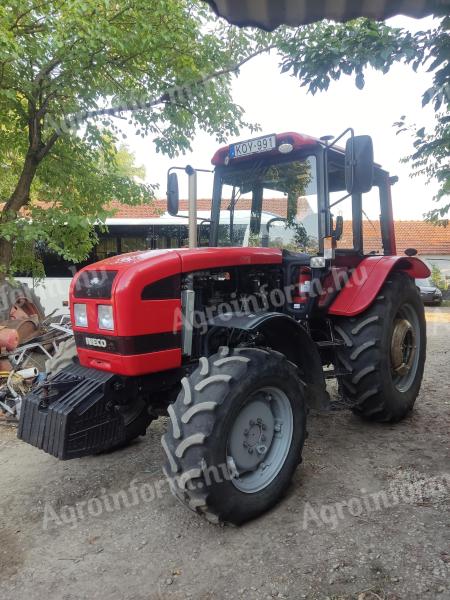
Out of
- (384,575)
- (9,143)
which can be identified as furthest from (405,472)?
(9,143)

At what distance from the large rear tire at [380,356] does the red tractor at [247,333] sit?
0.02 metres

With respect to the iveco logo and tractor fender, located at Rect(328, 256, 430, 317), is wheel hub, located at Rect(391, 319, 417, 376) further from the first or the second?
the iveco logo

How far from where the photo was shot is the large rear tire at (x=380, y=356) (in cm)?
Answer: 369

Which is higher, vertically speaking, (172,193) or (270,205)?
(172,193)

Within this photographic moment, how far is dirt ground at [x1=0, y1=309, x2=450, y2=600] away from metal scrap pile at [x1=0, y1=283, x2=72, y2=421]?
1357 millimetres

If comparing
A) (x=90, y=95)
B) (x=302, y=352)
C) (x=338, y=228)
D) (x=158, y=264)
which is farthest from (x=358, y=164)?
(x=90, y=95)

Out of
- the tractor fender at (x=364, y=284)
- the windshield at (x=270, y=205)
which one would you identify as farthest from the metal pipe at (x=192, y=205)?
the tractor fender at (x=364, y=284)

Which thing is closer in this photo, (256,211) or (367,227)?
(256,211)

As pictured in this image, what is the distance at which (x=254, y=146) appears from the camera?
3.72 meters

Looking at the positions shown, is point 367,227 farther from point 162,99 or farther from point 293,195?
point 162,99

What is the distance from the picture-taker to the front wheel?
2.43m

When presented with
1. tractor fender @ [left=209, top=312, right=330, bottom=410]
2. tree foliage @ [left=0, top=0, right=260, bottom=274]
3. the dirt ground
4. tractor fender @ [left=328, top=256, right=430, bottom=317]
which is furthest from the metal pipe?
tree foliage @ [left=0, top=0, right=260, bottom=274]

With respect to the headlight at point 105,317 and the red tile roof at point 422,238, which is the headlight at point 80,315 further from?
the red tile roof at point 422,238

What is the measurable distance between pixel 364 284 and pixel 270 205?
1.05 m
